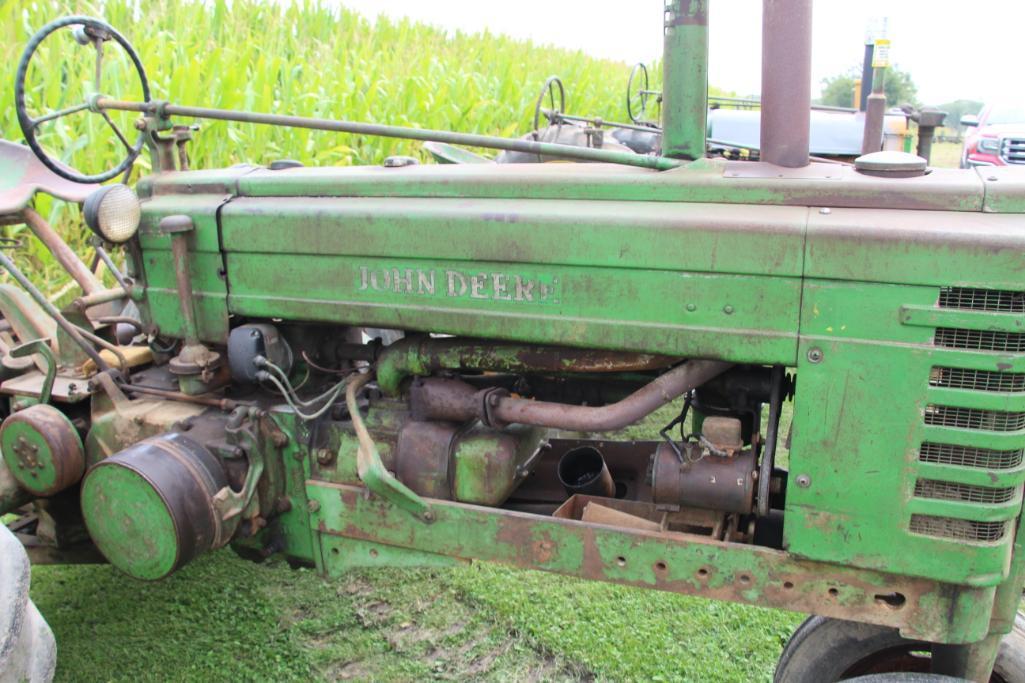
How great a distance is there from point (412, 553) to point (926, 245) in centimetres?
145

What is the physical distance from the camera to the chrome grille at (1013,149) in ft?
31.4

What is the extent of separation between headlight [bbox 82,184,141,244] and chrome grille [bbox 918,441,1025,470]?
6.66 ft

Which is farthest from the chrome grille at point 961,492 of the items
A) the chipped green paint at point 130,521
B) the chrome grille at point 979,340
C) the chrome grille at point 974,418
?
the chipped green paint at point 130,521

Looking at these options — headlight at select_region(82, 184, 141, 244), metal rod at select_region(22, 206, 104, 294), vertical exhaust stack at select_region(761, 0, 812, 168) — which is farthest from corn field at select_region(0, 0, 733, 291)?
vertical exhaust stack at select_region(761, 0, 812, 168)

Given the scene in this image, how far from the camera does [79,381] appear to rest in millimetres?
2770

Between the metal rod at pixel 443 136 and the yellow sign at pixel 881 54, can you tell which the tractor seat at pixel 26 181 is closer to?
the metal rod at pixel 443 136

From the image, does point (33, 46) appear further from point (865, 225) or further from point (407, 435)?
point (865, 225)

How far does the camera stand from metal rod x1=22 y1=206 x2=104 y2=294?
2893 millimetres

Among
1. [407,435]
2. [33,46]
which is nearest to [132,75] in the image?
[33,46]

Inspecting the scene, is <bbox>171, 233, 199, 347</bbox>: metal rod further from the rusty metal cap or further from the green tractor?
the rusty metal cap

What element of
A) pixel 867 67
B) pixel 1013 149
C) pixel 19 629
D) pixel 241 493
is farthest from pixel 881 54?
pixel 19 629

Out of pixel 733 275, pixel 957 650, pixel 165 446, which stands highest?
pixel 733 275

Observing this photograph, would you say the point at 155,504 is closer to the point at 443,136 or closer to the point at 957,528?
the point at 443,136

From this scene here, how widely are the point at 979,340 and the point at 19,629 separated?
2.17 m
